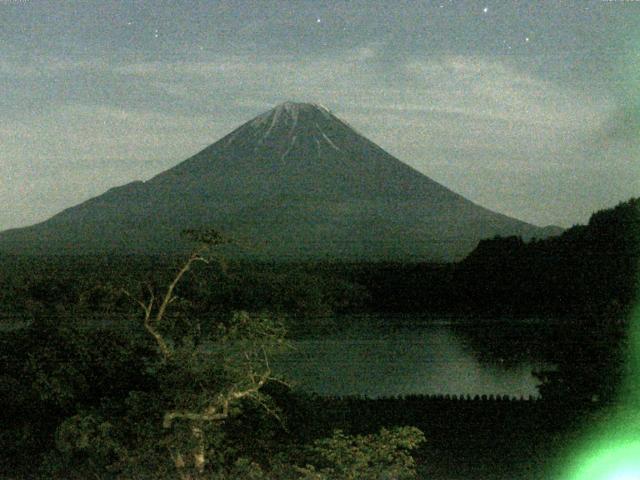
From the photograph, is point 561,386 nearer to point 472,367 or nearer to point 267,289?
point 472,367

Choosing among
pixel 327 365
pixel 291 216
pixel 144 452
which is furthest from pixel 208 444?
pixel 291 216

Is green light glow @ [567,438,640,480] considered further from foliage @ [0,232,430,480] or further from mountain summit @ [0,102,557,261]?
mountain summit @ [0,102,557,261]

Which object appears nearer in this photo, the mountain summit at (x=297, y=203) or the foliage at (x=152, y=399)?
the foliage at (x=152, y=399)

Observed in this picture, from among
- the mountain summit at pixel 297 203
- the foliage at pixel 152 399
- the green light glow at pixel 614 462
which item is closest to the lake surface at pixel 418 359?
the foliage at pixel 152 399

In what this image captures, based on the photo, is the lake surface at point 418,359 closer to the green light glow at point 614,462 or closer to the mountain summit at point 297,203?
the green light glow at point 614,462

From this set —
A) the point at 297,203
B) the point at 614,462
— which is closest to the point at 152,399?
the point at 614,462

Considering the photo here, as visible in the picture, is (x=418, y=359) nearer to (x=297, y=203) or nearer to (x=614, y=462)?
(x=614, y=462)
